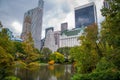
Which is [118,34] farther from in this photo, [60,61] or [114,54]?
[60,61]

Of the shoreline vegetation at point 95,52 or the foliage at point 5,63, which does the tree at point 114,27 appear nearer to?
the shoreline vegetation at point 95,52

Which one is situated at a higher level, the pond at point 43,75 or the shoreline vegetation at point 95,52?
the shoreline vegetation at point 95,52

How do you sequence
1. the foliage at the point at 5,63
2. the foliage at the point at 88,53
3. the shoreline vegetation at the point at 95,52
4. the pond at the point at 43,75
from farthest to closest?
1. the pond at the point at 43,75
2. the foliage at the point at 88,53
3. the foliage at the point at 5,63
4. the shoreline vegetation at the point at 95,52

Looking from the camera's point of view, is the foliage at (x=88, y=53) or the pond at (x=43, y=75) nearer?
the foliage at (x=88, y=53)

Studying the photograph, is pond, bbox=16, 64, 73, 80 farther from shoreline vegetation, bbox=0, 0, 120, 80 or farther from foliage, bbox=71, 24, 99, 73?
foliage, bbox=71, 24, 99, 73

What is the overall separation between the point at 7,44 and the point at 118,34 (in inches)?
537

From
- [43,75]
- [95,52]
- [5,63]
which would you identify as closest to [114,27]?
[95,52]

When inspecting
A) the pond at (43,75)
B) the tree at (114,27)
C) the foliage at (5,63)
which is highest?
the tree at (114,27)

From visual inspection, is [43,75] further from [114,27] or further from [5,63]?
[114,27]

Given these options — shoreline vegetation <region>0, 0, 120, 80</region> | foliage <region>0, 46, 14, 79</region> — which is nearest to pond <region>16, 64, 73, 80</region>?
shoreline vegetation <region>0, 0, 120, 80</region>

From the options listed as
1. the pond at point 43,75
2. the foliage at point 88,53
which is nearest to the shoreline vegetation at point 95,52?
the foliage at point 88,53

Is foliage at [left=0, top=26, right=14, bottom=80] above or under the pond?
above

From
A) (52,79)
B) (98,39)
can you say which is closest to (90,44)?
(98,39)

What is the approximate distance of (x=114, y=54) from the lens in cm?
1462
